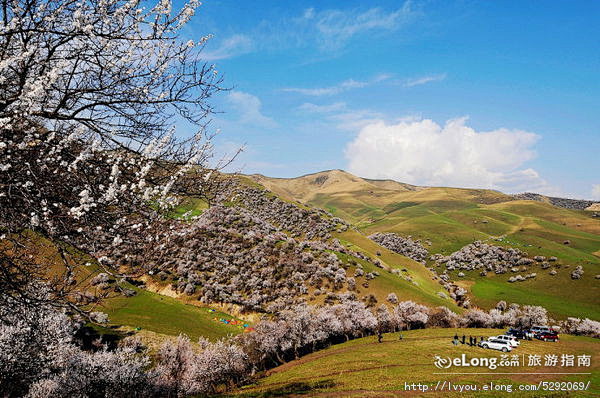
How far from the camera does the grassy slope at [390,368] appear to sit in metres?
33.2

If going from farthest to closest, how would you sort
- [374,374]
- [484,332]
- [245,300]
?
[245,300]
[484,332]
[374,374]

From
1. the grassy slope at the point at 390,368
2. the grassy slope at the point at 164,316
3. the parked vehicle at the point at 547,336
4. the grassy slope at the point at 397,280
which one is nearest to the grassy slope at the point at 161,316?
the grassy slope at the point at 164,316

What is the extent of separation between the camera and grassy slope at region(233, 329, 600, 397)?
33250mm

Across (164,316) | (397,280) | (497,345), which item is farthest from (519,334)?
(164,316)

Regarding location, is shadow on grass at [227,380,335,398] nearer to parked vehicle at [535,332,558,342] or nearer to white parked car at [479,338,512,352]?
white parked car at [479,338,512,352]

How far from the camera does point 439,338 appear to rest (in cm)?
5744

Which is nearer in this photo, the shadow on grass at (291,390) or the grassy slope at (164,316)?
the shadow on grass at (291,390)

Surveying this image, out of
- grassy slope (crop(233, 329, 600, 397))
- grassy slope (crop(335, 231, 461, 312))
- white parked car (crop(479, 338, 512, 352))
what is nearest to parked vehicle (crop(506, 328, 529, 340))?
grassy slope (crop(233, 329, 600, 397))

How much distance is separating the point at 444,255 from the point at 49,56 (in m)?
162

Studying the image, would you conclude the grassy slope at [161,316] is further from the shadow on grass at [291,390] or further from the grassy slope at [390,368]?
the shadow on grass at [291,390]

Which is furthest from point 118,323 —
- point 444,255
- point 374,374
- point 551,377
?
point 444,255

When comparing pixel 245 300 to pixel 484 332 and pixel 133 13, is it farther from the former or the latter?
pixel 133 13

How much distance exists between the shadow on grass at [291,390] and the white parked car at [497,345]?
29.6 meters

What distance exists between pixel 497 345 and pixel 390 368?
67.5 feet
